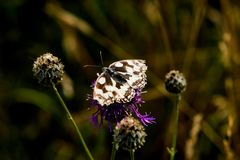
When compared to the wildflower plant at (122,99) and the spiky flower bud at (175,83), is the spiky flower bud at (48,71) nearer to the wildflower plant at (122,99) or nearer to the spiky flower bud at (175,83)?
the wildflower plant at (122,99)

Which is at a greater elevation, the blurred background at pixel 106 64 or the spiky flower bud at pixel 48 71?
the blurred background at pixel 106 64

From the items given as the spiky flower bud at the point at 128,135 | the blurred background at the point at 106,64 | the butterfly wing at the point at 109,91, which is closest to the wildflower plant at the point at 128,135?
the spiky flower bud at the point at 128,135

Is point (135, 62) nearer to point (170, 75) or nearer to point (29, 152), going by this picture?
point (170, 75)

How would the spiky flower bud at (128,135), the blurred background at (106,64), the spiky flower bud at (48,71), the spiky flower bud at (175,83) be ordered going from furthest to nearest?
1. the blurred background at (106,64)
2. the spiky flower bud at (175,83)
3. the spiky flower bud at (48,71)
4. the spiky flower bud at (128,135)

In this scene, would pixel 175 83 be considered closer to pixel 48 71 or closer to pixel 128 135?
pixel 128 135

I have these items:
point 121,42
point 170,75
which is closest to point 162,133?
point 121,42

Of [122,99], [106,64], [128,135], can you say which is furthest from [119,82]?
[106,64]

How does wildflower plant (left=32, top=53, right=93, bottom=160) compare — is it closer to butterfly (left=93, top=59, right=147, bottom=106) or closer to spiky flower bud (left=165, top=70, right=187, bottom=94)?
butterfly (left=93, top=59, right=147, bottom=106)
